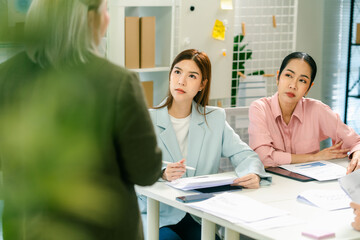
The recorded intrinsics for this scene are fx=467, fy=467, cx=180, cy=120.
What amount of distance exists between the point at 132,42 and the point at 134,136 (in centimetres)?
220

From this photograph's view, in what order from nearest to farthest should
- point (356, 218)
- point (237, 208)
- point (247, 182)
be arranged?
point (356, 218) → point (237, 208) → point (247, 182)

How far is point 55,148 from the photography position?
0.75 ft

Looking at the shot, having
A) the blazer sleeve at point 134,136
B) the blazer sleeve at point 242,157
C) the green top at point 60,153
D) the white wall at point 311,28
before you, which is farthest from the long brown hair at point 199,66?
the white wall at point 311,28

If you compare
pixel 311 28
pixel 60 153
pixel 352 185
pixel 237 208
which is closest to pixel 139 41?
pixel 237 208

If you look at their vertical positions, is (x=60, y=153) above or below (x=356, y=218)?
above

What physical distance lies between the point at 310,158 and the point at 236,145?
433 mm

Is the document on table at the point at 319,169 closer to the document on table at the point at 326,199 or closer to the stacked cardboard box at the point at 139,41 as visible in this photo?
the document on table at the point at 326,199

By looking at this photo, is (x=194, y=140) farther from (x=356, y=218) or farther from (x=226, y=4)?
(x=226, y=4)

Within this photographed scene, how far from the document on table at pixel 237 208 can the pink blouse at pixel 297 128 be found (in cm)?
72

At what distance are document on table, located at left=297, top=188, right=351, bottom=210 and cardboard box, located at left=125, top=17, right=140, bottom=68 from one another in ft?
5.00

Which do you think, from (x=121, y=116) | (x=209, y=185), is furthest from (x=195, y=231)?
(x=121, y=116)

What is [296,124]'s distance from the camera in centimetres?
264

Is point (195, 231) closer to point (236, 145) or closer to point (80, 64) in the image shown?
point (236, 145)

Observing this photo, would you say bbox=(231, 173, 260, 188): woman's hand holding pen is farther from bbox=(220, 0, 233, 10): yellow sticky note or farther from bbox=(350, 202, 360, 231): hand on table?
bbox=(220, 0, 233, 10): yellow sticky note
